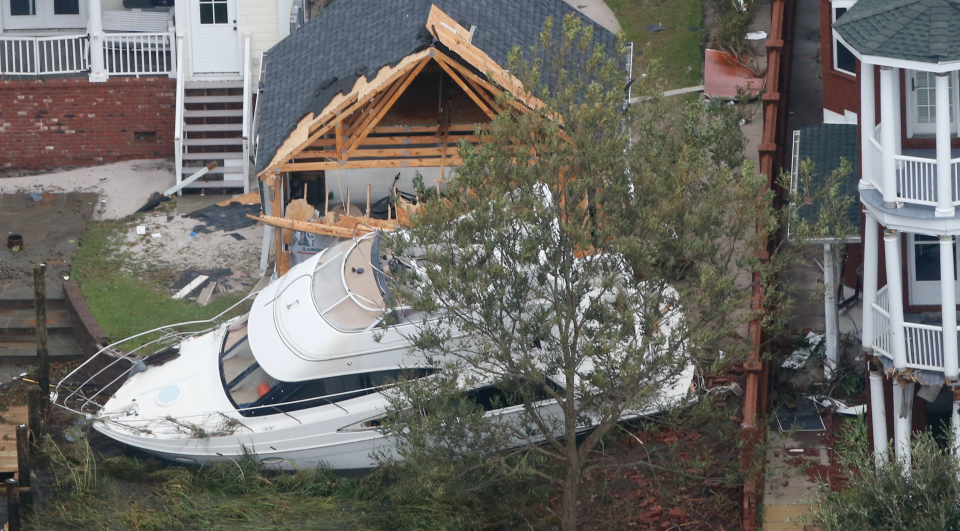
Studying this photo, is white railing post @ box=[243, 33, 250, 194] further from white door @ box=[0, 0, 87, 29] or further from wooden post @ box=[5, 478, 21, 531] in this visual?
wooden post @ box=[5, 478, 21, 531]

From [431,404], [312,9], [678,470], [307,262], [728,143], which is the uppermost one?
[312,9]

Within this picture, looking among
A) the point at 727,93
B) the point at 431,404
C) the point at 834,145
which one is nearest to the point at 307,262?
the point at 431,404

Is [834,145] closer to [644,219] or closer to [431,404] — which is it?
[644,219]

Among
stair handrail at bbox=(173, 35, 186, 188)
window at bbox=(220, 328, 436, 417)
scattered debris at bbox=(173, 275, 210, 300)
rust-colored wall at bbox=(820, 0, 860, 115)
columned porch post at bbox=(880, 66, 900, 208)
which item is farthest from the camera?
stair handrail at bbox=(173, 35, 186, 188)

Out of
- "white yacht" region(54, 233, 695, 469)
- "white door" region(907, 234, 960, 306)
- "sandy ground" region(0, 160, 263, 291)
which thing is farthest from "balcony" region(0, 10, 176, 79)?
"white door" region(907, 234, 960, 306)

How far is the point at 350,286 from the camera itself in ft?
51.1

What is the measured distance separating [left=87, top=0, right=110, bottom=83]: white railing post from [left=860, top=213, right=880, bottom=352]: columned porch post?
14229 millimetres

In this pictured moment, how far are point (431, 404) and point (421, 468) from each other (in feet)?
1.96

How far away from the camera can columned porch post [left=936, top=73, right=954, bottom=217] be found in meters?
12.8

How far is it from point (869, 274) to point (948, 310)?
44.4 inches

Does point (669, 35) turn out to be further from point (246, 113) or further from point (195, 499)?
point (195, 499)

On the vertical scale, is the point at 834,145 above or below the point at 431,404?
above

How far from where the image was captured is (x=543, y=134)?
12.9m

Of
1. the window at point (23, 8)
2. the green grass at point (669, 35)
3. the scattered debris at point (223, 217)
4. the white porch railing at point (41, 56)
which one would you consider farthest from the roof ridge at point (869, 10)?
the window at point (23, 8)
